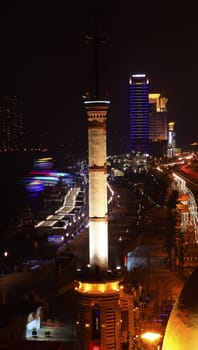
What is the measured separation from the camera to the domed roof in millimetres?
7910

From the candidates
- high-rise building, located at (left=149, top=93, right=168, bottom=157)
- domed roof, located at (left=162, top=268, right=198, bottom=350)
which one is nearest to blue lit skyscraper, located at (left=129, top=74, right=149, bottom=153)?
high-rise building, located at (left=149, top=93, right=168, bottom=157)

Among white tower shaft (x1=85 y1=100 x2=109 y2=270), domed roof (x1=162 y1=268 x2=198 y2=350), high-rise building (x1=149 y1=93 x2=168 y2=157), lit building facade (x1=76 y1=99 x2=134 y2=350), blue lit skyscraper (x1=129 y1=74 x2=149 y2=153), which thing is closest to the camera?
domed roof (x1=162 y1=268 x2=198 y2=350)

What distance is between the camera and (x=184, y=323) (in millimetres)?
8031

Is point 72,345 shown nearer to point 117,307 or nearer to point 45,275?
point 117,307

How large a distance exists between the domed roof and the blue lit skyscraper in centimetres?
12609

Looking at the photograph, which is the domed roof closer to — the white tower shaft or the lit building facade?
the lit building facade

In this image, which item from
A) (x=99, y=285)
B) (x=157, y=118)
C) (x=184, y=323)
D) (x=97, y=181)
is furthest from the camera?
(x=157, y=118)

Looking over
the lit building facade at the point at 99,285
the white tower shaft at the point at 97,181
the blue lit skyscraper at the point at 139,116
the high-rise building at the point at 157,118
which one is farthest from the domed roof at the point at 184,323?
the high-rise building at the point at 157,118

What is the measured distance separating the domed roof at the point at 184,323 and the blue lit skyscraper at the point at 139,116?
126 metres

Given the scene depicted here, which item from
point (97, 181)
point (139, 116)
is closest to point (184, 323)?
point (97, 181)

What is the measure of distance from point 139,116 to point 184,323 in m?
128

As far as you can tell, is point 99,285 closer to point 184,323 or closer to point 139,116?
point 184,323

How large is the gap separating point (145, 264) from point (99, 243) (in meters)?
11.7

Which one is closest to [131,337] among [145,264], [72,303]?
[72,303]
